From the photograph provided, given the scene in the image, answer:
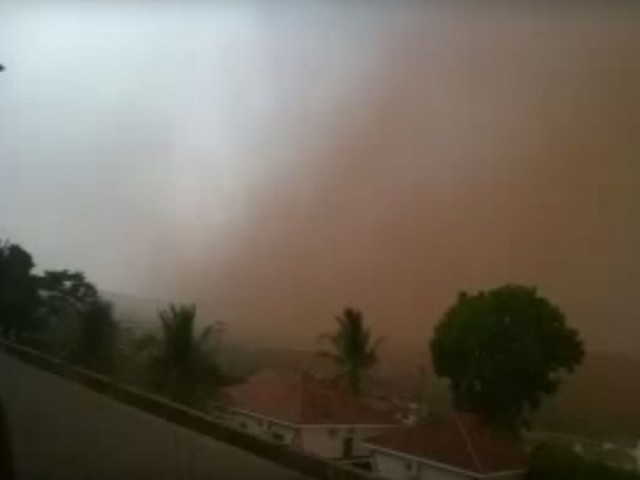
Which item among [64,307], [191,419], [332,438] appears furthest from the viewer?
[64,307]

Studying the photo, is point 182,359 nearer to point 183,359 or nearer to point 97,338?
point 183,359

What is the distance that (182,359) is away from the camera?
146cm

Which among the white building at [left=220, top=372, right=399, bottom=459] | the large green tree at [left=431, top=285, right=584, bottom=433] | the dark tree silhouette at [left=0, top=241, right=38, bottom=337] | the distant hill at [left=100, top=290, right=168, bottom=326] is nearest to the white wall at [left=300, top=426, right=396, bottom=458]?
the white building at [left=220, top=372, right=399, bottom=459]

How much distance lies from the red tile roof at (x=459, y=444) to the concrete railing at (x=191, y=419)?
2.6 inches

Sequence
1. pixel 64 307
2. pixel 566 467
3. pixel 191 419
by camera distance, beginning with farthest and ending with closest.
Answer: pixel 64 307, pixel 191 419, pixel 566 467

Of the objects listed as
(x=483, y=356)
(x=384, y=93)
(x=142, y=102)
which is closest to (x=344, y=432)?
(x=483, y=356)

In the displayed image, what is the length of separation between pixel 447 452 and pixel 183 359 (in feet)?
1.70

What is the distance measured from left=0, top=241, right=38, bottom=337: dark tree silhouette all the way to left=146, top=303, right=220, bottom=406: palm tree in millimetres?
364

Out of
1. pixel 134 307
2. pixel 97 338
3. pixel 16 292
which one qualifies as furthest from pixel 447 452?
pixel 16 292

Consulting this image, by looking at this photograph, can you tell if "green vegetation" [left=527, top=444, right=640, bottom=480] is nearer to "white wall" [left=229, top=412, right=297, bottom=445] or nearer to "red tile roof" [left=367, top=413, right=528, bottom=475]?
"red tile roof" [left=367, top=413, right=528, bottom=475]

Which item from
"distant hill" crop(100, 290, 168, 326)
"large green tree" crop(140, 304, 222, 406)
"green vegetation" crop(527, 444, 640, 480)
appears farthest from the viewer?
"distant hill" crop(100, 290, 168, 326)

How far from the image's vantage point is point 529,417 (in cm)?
112

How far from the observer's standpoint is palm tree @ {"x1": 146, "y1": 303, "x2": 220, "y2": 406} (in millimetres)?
1424

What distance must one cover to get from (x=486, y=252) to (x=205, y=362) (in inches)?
20.2
